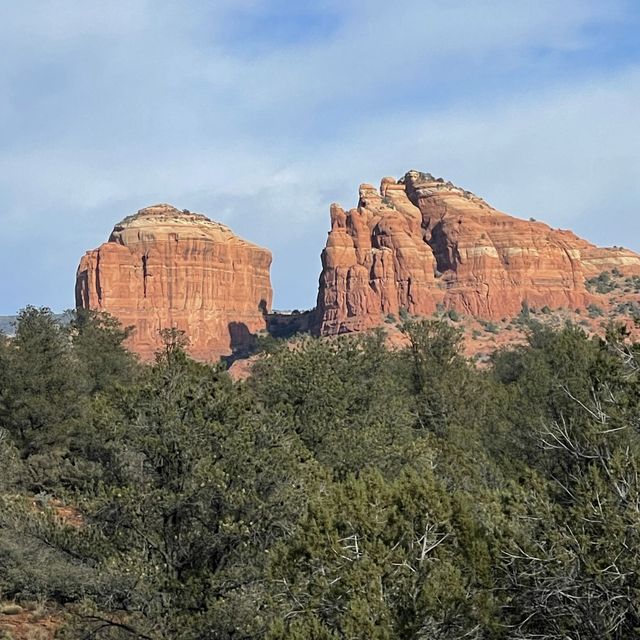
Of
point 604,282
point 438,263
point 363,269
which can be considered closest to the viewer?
point 363,269

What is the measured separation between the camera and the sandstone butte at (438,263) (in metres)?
152

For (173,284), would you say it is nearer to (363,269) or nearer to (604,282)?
(363,269)

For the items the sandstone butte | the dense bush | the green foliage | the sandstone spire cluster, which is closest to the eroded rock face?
the sandstone spire cluster

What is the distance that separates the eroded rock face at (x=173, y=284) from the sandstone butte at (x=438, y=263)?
1945 cm

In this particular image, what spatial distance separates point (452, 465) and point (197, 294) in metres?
145

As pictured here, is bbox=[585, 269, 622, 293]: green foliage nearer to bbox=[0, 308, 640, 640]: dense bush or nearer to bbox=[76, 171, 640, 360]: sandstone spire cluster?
bbox=[76, 171, 640, 360]: sandstone spire cluster

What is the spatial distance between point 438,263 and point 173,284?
44884mm

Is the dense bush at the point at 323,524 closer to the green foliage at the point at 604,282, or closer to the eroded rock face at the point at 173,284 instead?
the eroded rock face at the point at 173,284

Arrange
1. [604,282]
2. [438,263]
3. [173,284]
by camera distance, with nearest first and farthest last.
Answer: [438,263]
[604,282]
[173,284]

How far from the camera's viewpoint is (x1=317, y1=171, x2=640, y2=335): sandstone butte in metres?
152

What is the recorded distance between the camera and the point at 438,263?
6250 inches

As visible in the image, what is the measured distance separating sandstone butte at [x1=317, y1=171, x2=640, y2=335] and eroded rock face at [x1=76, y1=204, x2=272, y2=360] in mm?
19455

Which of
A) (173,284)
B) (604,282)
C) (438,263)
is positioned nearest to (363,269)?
(438,263)

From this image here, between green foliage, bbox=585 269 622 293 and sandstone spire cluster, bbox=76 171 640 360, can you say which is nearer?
sandstone spire cluster, bbox=76 171 640 360
